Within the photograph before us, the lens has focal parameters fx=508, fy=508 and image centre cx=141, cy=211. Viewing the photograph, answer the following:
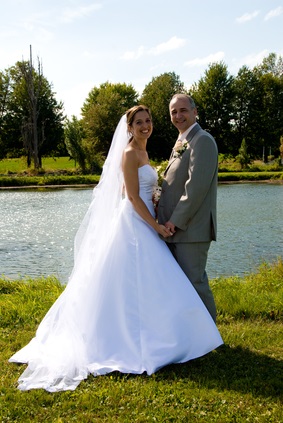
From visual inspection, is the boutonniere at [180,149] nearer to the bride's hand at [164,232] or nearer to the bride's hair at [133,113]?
the bride's hair at [133,113]

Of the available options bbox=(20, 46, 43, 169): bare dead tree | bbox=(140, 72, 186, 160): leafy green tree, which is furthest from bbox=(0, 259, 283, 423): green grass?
bbox=(140, 72, 186, 160): leafy green tree

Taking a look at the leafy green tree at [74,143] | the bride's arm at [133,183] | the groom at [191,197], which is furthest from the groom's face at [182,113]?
the leafy green tree at [74,143]

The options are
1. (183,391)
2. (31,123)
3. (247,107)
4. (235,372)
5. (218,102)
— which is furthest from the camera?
(247,107)

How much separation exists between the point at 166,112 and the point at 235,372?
48.6m

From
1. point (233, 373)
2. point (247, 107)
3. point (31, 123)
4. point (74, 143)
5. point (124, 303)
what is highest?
point (247, 107)

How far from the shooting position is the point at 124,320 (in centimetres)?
438

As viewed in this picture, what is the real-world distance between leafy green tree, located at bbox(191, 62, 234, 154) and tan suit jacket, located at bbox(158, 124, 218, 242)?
165 feet

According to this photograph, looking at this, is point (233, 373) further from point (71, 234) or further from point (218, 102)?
point (218, 102)

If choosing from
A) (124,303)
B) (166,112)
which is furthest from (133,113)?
(166,112)

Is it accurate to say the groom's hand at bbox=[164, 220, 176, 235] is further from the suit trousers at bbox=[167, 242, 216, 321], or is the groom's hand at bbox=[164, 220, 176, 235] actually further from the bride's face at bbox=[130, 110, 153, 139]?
the bride's face at bbox=[130, 110, 153, 139]

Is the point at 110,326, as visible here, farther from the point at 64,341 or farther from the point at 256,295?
the point at 256,295

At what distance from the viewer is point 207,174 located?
453cm

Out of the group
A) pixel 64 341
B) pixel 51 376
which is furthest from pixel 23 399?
pixel 64 341

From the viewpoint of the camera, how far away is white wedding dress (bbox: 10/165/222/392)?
13.9 ft
